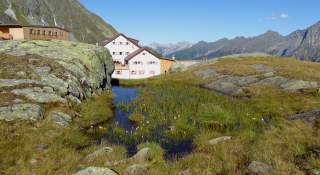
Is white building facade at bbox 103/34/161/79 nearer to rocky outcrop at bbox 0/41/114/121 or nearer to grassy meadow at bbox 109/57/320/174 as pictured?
rocky outcrop at bbox 0/41/114/121

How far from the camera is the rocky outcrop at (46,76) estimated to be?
2269 cm

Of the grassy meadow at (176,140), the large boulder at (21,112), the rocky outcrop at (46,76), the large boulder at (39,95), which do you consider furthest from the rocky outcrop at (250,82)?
the large boulder at (21,112)

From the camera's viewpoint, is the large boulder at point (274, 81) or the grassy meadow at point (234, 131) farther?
the large boulder at point (274, 81)

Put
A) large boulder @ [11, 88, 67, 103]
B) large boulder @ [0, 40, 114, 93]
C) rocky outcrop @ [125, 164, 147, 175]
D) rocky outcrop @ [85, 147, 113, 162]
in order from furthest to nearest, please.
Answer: large boulder @ [0, 40, 114, 93], large boulder @ [11, 88, 67, 103], rocky outcrop @ [85, 147, 113, 162], rocky outcrop @ [125, 164, 147, 175]

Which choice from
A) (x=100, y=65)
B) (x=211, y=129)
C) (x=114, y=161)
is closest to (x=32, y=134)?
(x=114, y=161)

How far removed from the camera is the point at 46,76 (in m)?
28.5

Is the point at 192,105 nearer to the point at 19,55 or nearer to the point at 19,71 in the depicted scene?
the point at 19,71

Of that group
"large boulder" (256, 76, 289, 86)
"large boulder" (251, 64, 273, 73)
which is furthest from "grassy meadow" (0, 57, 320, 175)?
"large boulder" (251, 64, 273, 73)

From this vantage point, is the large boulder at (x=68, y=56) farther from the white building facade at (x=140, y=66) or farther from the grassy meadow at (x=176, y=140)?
the white building facade at (x=140, y=66)

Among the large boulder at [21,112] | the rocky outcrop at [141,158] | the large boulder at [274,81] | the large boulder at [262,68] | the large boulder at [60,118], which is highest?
the large boulder at [262,68]

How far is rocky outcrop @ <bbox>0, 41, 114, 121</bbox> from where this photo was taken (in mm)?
22688

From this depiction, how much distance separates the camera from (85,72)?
3562cm

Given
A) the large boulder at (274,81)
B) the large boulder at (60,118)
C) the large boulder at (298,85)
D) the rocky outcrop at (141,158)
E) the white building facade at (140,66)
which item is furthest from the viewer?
the white building facade at (140,66)

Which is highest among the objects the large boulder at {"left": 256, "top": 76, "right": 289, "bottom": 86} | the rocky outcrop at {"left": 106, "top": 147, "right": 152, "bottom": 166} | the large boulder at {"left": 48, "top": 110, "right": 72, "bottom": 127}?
the large boulder at {"left": 256, "top": 76, "right": 289, "bottom": 86}
